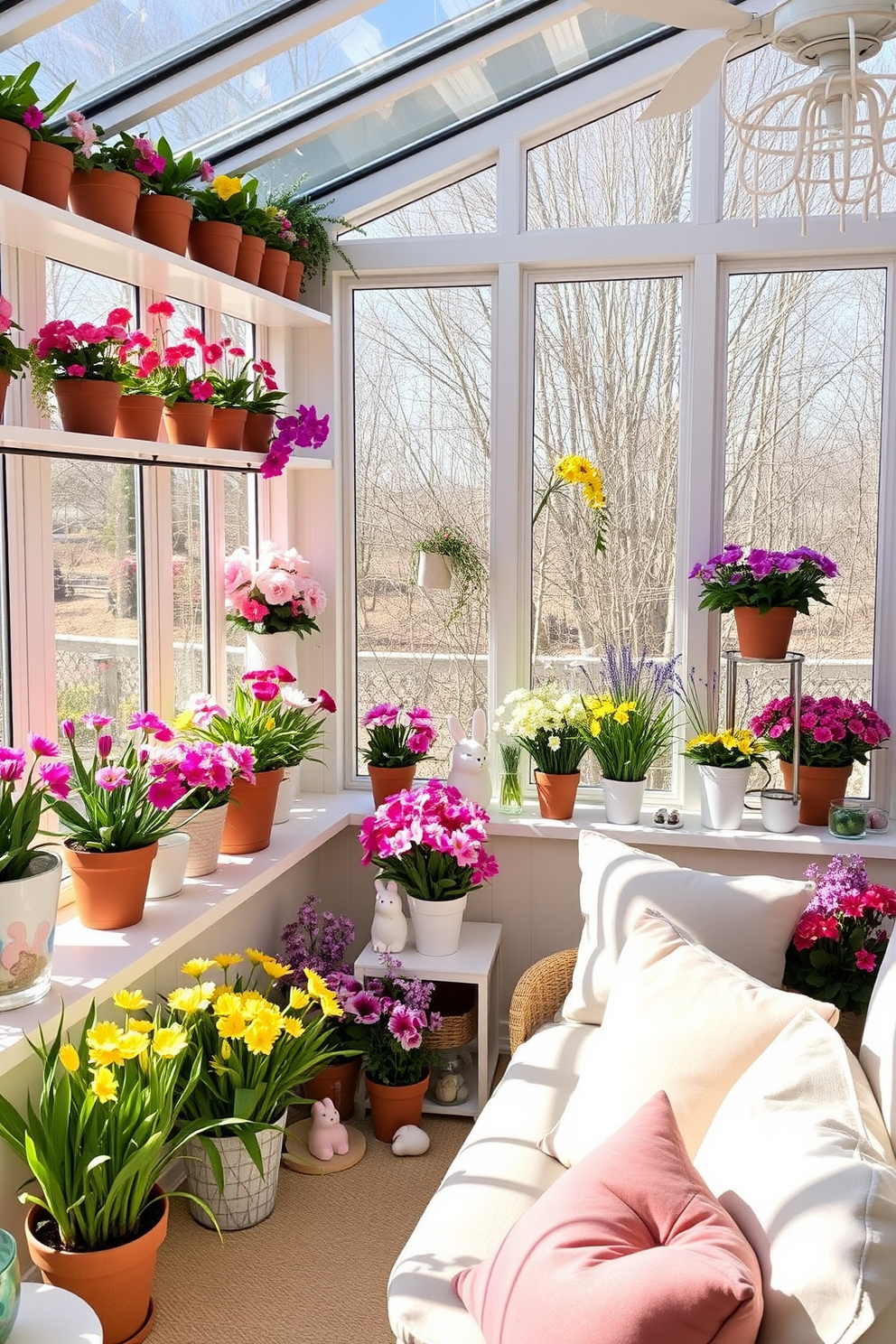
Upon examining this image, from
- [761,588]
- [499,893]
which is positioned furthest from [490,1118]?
[761,588]

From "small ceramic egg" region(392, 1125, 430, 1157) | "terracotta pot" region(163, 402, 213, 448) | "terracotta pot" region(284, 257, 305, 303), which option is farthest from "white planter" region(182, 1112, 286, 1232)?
"terracotta pot" region(284, 257, 305, 303)

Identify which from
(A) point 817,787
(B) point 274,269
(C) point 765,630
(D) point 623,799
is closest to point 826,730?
(A) point 817,787

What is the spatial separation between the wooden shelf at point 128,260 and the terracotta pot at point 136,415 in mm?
318

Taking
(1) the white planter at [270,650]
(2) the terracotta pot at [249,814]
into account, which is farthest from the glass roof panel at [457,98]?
(2) the terracotta pot at [249,814]

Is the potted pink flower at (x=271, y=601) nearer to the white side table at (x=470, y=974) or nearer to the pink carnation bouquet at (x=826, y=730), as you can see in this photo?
the white side table at (x=470, y=974)

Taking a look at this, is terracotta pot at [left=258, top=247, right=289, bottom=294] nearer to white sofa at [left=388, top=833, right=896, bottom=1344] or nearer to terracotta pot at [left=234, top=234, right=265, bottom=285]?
terracotta pot at [left=234, top=234, right=265, bottom=285]

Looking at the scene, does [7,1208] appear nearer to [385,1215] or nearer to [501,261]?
[385,1215]

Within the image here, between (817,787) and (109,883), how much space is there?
209 cm

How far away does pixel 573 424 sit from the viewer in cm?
366

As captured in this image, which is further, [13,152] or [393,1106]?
[393,1106]

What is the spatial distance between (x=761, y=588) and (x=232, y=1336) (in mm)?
2266

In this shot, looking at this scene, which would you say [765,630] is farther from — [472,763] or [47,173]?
[47,173]

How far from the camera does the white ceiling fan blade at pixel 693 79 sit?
1899 millimetres

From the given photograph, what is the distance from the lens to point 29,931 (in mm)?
2047
